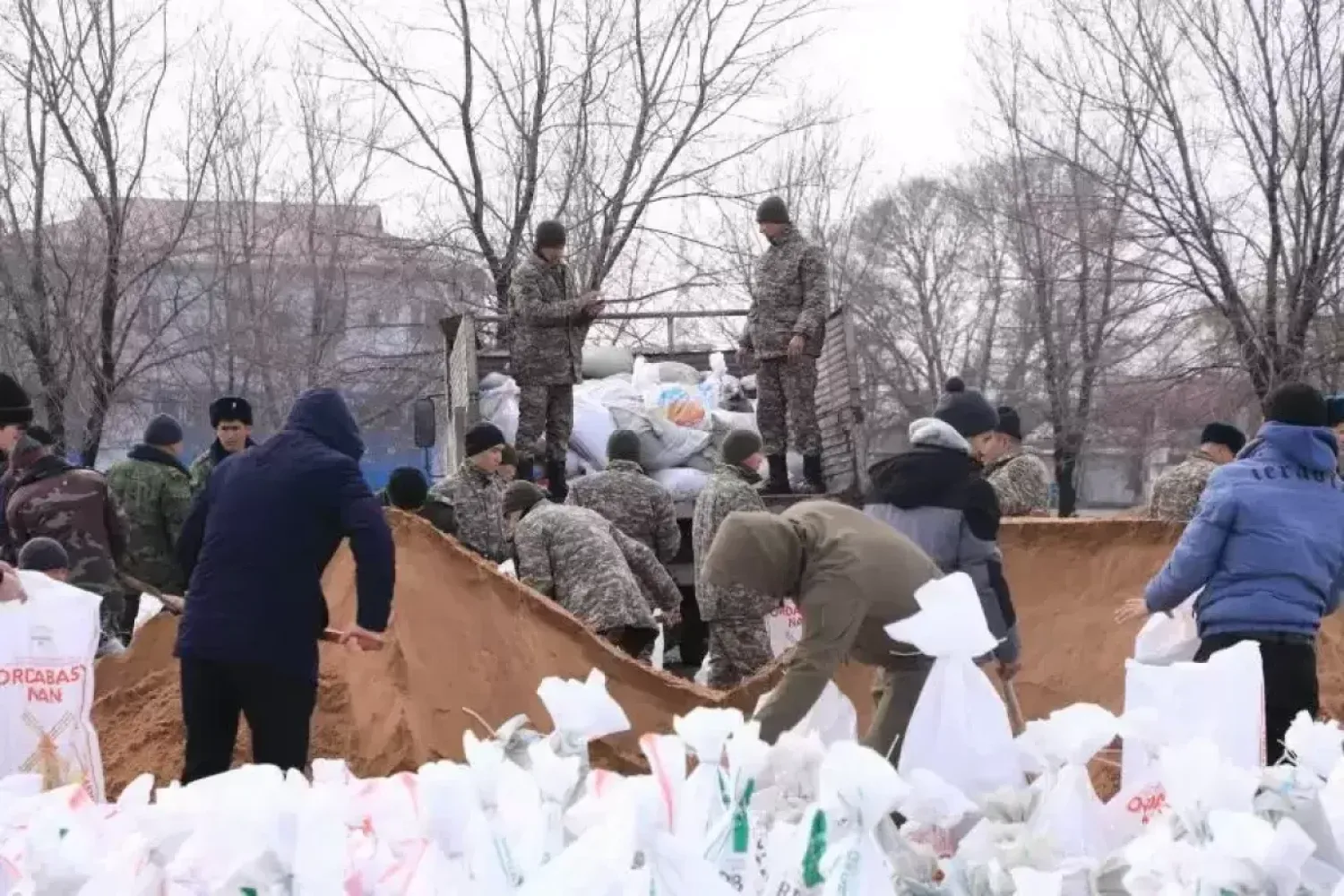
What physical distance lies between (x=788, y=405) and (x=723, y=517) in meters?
2.16

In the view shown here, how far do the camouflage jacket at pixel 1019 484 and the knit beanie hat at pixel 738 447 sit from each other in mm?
1107

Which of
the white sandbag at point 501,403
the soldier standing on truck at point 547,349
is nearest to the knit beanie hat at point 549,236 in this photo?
the soldier standing on truck at point 547,349

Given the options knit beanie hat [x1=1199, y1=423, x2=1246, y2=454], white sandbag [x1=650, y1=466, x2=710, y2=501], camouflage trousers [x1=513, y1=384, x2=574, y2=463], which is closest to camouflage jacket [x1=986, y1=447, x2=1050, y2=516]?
knit beanie hat [x1=1199, y1=423, x2=1246, y2=454]

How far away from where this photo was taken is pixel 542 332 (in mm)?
9055

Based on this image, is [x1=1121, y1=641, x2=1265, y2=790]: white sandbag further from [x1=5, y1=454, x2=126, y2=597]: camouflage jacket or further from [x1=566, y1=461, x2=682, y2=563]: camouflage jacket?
[x1=5, y1=454, x2=126, y2=597]: camouflage jacket

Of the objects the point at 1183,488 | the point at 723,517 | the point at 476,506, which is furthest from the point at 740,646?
the point at 1183,488

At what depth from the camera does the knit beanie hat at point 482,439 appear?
23.5 ft

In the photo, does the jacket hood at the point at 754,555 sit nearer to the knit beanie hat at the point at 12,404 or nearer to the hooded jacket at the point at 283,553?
the hooded jacket at the point at 283,553

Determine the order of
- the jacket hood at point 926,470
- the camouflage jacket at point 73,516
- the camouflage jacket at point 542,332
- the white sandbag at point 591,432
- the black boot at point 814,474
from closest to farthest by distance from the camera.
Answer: the jacket hood at point 926,470 < the camouflage jacket at point 73,516 < the black boot at point 814,474 < the camouflage jacket at point 542,332 < the white sandbag at point 591,432

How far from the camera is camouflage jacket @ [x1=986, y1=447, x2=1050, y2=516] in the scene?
22.6 feet

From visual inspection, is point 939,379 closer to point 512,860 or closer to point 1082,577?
point 1082,577

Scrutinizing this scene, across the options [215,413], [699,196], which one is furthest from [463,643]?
[699,196]

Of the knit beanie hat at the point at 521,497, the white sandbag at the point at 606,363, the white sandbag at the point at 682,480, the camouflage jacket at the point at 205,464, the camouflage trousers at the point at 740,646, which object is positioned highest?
the white sandbag at the point at 606,363

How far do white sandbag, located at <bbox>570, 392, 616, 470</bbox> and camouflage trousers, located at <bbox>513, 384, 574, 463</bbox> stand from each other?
1.70 feet
